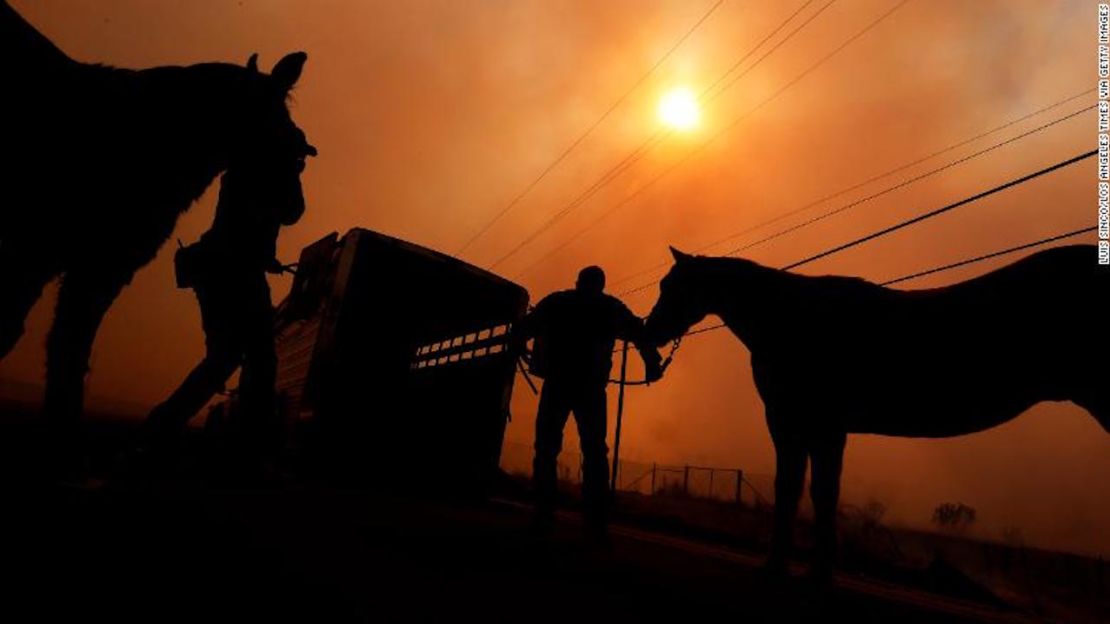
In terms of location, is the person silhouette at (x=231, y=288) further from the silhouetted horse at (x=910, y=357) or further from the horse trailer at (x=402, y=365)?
the horse trailer at (x=402, y=365)

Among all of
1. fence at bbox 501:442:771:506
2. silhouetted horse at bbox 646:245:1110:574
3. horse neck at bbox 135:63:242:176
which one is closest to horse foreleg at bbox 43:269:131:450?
horse neck at bbox 135:63:242:176

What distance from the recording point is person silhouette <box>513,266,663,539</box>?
4.35 meters

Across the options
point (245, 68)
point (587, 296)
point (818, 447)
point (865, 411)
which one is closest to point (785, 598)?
point (818, 447)

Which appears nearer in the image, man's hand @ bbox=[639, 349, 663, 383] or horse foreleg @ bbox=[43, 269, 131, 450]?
horse foreleg @ bbox=[43, 269, 131, 450]

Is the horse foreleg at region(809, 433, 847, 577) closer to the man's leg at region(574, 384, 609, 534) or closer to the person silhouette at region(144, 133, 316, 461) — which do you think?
the man's leg at region(574, 384, 609, 534)

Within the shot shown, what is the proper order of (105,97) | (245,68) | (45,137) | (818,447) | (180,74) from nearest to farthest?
1. (45,137)
2. (105,97)
3. (180,74)
4. (245,68)
5. (818,447)

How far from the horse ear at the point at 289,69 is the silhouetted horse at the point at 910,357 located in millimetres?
3729

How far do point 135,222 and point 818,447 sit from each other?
4391 millimetres

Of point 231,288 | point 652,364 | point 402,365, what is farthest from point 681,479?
point 231,288

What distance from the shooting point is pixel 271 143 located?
321 centimetres

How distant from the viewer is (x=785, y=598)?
294 cm

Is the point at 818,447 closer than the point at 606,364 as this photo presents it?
Yes

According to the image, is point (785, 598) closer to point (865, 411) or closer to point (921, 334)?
point (865, 411)

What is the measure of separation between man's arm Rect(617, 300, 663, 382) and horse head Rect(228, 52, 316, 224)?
270 centimetres
